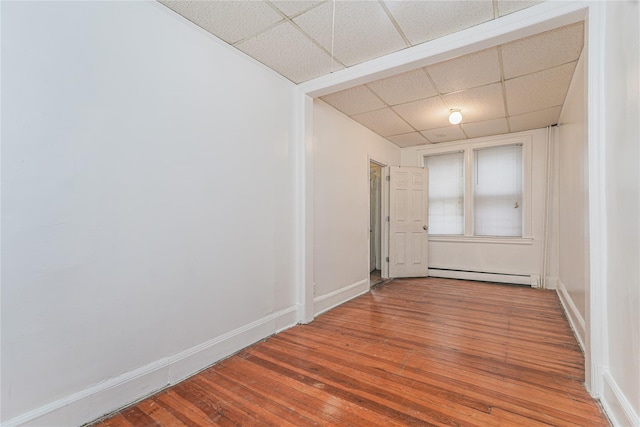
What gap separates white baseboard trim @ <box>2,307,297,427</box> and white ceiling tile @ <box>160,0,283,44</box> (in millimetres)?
2391

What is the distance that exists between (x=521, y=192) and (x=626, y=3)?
4.05 metres

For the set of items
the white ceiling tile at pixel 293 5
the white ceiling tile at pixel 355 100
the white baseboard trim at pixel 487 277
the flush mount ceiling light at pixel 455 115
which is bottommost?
the white baseboard trim at pixel 487 277

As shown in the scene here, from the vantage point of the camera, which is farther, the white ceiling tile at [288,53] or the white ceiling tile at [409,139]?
the white ceiling tile at [409,139]

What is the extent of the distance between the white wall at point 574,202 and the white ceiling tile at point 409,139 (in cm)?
193

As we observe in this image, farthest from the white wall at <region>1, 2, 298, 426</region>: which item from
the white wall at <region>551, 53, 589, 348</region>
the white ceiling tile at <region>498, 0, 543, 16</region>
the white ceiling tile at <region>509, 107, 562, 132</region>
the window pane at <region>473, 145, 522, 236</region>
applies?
the window pane at <region>473, 145, 522, 236</region>

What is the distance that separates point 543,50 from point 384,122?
2.09 meters

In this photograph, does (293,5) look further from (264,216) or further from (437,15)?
(264,216)

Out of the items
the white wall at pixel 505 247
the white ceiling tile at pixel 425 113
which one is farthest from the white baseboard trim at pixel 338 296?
the white ceiling tile at pixel 425 113

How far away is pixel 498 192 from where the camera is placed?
5191 millimetres

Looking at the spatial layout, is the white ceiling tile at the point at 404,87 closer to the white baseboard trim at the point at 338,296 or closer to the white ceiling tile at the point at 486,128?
the white ceiling tile at the point at 486,128

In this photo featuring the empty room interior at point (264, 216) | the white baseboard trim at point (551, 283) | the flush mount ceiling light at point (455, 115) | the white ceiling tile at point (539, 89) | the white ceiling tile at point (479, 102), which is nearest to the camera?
the empty room interior at point (264, 216)

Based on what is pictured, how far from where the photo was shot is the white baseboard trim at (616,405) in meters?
1.38

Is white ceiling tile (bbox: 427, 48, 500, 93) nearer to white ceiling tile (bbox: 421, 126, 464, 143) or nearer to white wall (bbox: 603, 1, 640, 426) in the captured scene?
white wall (bbox: 603, 1, 640, 426)

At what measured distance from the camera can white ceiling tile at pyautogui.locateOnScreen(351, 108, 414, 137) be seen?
4.04 meters
